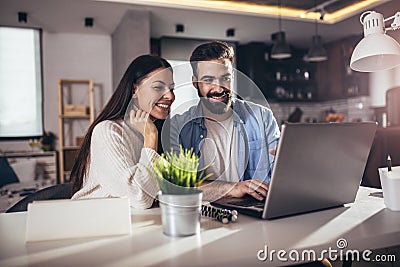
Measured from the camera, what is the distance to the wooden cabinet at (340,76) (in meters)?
5.83

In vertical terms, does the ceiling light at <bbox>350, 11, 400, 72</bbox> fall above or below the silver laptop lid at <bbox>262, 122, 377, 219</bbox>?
above

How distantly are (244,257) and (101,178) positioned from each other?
24.0 inches

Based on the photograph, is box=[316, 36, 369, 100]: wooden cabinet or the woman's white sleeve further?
box=[316, 36, 369, 100]: wooden cabinet

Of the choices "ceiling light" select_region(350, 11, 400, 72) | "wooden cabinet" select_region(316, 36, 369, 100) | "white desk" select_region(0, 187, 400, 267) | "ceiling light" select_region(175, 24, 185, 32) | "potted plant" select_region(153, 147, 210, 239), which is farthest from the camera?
"wooden cabinet" select_region(316, 36, 369, 100)

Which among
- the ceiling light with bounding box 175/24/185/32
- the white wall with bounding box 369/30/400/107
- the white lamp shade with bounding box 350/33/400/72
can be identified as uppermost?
the ceiling light with bounding box 175/24/185/32

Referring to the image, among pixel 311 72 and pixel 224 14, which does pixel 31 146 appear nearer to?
pixel 224 14

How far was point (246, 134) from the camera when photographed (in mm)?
1453

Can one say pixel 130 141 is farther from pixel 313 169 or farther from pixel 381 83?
pixel 381 83

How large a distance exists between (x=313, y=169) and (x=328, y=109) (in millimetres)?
5977

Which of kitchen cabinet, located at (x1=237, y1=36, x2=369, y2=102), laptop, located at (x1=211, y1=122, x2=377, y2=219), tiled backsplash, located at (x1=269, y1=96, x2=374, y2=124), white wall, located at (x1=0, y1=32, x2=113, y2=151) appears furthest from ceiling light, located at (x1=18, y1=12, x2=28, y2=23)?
laptop, located at (x1=211, y1=122, x2=377, y2=219)

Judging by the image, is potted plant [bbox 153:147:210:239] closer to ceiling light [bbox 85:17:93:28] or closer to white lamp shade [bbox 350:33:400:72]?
white lamp shade [bbox 350:33:400:72]

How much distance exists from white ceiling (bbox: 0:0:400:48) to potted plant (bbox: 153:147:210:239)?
12.1 ft

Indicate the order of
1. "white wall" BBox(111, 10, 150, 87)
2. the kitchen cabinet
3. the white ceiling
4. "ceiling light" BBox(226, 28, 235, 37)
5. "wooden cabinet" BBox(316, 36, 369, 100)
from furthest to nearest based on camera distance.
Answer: the kitchen cabinet < "wooden cabinet" BBox(316, 36, 369, 100) < "ceiling light" BBox(226, 28, 235, 37) < "white wall" BBox(111, 10, 150, 87) < the white ceiling

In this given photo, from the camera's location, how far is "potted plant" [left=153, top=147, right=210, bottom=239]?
2.67 feet
